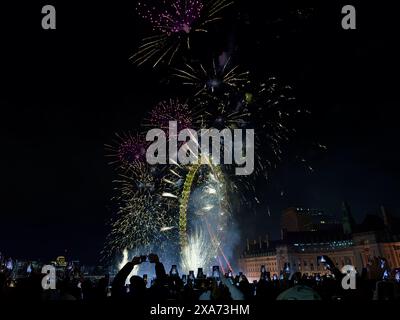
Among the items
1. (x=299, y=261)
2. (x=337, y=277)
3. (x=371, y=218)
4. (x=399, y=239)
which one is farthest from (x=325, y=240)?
(x=337, y=277)

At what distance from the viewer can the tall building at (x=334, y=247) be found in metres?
99.3

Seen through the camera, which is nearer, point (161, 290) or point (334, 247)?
point (161, 290)

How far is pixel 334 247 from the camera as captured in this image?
405ft

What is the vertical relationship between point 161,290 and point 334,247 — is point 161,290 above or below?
above

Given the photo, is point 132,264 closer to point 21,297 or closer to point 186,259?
point 21,297

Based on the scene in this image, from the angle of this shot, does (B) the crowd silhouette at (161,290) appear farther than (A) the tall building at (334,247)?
No

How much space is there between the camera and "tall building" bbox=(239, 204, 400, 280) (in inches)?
3910

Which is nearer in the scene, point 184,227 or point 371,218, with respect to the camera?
point 184,227

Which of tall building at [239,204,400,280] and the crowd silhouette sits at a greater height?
the crowd silhouette

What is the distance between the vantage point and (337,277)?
31.4ft

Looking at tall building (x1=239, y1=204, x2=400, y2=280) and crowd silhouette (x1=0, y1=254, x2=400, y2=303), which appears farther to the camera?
tall building (x1=239, y1=204, x2=400, y2=280)

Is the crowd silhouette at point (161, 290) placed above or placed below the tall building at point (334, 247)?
above
